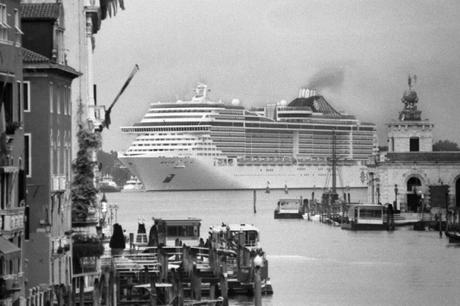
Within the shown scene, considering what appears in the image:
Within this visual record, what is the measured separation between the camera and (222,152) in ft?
484

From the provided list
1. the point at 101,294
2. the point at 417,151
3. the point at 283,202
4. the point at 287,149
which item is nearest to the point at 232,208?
the point at 283,202

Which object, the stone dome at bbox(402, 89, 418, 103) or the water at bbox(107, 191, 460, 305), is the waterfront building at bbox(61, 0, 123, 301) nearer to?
the water at bbox(107, 191, 460, 305)

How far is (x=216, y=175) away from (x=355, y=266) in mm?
98209

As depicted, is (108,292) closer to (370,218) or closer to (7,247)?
(7,247)

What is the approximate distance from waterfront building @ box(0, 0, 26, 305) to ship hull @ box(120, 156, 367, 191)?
125030 mm

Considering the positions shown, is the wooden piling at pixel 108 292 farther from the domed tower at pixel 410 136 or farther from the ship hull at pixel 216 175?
the ship hull at pixel 216 175

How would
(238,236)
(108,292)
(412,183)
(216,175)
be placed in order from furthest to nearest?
(216,175) → (412,183) → (238,236) → (108,292)

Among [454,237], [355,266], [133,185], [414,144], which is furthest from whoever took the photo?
[133,185]

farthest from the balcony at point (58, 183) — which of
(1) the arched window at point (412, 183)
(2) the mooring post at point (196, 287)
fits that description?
(1) the arched window at point (412, 183)

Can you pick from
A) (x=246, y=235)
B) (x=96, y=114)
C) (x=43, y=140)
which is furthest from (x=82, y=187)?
(x=246, y=235)

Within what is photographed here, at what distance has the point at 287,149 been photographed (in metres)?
156

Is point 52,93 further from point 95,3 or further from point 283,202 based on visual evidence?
point 283,202

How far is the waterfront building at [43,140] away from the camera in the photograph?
20.4m

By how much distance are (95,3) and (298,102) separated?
470ft
